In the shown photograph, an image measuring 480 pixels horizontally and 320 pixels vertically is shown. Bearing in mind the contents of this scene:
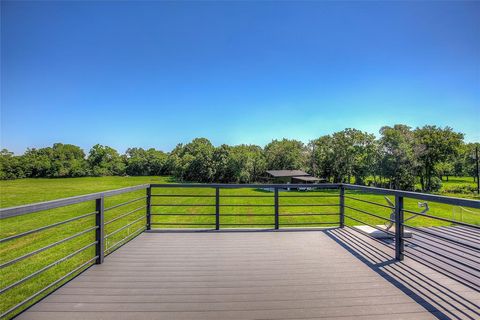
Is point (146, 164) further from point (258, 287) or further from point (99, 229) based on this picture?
point (258, 287)

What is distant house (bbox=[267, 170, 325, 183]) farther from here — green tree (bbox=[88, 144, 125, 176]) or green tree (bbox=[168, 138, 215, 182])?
green tree (bbox=[88, 144, 125, 176])

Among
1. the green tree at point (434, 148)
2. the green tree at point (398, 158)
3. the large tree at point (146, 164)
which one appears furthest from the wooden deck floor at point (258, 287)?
the large tree at point (146, 164)

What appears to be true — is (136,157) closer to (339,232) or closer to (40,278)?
(40,278)

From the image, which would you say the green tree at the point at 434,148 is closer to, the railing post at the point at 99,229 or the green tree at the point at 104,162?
the railing post at the point at 99,229

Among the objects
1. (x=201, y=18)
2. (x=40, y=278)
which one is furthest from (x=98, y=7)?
(x=40, y=278)

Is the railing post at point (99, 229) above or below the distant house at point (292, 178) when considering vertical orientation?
above

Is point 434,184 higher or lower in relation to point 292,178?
lower

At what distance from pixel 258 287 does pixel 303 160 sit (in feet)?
146

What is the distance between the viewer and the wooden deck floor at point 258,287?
1.81 m

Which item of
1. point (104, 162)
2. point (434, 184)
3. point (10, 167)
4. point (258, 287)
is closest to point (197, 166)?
point (104, 162)

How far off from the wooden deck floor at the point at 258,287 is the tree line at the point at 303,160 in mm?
32615

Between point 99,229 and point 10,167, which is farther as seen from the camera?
point 10,167

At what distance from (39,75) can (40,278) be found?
18881 mm

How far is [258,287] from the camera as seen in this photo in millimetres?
2213
